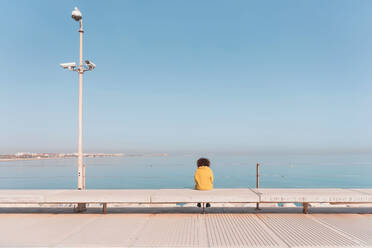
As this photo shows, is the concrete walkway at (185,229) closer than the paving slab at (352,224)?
Yes

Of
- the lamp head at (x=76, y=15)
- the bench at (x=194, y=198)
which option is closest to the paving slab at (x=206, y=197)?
the bench at (x=194, y=198)

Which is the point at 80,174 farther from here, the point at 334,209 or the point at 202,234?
the point at 334,209

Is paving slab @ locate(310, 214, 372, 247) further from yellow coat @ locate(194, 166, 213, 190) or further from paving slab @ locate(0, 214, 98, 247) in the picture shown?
paving slab @ locate(0, 214, 98, 247)

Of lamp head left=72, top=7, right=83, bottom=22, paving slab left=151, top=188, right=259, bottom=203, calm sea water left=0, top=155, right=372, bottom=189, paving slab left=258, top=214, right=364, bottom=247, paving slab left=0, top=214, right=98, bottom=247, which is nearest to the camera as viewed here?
paving slab left=258, top=214, right=364, bottom=247

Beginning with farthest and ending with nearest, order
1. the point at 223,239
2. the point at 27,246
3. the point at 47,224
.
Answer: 1. the point at 47,224
2. the point at 223,239
3. the point at 27,246

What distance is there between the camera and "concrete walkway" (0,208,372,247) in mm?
3934

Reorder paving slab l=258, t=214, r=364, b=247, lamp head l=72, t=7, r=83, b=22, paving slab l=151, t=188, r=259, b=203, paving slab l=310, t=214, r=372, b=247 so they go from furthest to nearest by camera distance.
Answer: lamp head l=72, t=7, r=83, b=22
paving slab l=151, t=188, r=259, b=203
paving slab l=310, t=214, r=372, b=247
paving slab l=258, t=214, r=364, b=247

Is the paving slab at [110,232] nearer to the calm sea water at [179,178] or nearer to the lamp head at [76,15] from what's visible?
the lamp head at [76,15]

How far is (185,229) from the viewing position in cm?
459

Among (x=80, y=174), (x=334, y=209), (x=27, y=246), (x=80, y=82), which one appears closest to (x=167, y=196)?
(x=27, y=246)

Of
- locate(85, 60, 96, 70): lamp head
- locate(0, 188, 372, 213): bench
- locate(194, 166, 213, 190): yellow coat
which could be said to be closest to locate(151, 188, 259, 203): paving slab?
locate(0, 188, 372, 213): bench

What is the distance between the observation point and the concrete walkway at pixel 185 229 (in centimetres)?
393

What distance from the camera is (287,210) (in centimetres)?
601

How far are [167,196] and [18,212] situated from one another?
424 cm
